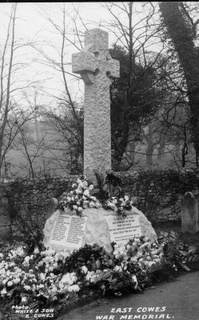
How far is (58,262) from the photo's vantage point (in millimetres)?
5613

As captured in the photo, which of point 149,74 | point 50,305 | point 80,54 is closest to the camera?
point 50,305

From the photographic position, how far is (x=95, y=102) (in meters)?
6.64

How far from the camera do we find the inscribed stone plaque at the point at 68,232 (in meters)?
5.89

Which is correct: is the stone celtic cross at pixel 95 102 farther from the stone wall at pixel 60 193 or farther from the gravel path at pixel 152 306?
the stone wall at pixel 60 193

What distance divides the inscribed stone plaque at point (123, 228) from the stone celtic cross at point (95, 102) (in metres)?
0.88

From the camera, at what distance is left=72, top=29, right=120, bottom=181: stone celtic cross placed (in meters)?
6.60

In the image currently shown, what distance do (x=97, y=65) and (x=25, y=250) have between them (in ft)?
10.3

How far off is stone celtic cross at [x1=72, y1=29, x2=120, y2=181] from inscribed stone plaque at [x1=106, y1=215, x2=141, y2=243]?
34.7 inches

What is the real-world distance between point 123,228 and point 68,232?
2.69 feet

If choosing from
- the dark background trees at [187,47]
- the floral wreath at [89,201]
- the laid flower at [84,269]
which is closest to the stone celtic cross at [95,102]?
the floral wreath at [89,201]

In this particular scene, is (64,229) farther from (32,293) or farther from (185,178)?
(185,178)

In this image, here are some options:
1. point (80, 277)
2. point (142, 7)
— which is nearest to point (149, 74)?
point (142, 7)

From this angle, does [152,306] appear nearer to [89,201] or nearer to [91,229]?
[91,229]

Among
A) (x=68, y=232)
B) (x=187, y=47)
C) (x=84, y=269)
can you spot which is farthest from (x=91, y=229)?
(x=187, y=47)
